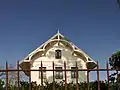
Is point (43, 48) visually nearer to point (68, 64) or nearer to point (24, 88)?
point (68, 64)

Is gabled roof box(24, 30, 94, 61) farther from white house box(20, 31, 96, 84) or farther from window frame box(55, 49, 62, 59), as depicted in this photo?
window frame box(55, 49, 62, 59)

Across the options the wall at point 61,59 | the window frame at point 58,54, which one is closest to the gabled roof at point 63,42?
the wall at point 61,59

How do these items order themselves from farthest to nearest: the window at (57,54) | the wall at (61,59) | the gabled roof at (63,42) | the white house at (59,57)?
the window at (57,54) → the wall at (61,59) → the white house at (59,57) → the gabled roof at (63,42)

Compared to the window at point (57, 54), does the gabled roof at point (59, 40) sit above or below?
above

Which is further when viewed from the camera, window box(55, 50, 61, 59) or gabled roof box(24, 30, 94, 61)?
window box(55, 50, 61, 59)

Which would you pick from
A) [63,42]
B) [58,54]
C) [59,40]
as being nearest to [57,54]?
[58,54]

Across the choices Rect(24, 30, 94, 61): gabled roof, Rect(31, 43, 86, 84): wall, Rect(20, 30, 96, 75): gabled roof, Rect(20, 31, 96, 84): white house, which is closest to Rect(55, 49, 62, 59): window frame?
Rect(20, 31, 96, 84): white house

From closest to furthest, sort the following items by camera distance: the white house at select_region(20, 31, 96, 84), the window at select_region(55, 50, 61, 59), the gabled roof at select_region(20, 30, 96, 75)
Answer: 1. the gabled roof at select_region(20, 30, 96, 75)
2. the white house at select_region(20, 31, 96, 84)
3. the window at select_region(55, 50, 61, 59)

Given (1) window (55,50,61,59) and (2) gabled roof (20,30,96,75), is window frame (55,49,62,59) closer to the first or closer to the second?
(1) window (55,50,61,59)

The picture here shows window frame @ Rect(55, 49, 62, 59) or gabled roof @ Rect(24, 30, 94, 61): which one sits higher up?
gabled roof @ Rect(24, 30, 94, 61)

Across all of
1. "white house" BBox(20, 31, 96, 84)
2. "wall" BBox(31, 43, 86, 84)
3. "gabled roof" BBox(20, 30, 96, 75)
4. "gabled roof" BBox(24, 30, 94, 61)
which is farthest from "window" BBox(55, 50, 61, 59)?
"gabled roof" BBox(24, 30, 94, 61)

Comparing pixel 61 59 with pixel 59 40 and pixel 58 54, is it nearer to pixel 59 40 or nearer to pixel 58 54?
pixel 58 54

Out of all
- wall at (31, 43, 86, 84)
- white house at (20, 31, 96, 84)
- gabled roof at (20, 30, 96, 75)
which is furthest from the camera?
wall at (31, 43, 86, 84)

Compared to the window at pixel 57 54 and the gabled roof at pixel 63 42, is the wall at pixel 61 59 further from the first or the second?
the gabled roof at pixel 63 42
